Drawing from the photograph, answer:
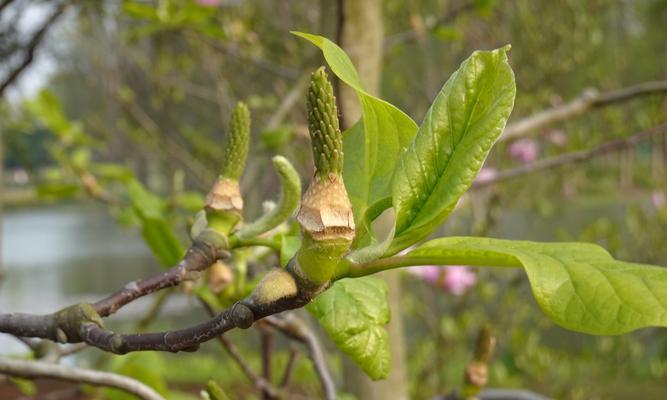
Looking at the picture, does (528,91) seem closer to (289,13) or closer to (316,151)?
(289,13)

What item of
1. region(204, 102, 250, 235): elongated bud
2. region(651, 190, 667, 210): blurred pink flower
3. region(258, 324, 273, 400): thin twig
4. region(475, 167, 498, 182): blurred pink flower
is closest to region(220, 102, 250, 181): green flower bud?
region(204, 102, 250, 235): elongated bud

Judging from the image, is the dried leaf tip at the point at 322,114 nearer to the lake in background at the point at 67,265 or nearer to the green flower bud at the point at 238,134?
the green flower bud at the point at 238,134

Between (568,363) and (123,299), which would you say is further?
(568,363)

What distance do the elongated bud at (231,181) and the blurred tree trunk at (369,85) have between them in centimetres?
67

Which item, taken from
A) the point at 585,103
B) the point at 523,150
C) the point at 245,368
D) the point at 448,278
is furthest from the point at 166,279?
the point at 523,150

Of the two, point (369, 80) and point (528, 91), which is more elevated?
point (528, 91)

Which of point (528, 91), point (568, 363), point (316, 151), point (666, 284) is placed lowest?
point (568, 363)

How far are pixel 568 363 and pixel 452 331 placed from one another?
204 centimetres

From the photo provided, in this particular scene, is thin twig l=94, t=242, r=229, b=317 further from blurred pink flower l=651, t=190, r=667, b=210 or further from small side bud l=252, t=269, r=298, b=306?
blurred pink flower l=651, t=190, r=667, b=210

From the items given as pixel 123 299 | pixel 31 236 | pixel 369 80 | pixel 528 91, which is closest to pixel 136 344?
pixel 123 299

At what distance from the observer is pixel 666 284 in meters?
0.36

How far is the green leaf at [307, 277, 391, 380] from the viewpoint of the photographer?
476 mm

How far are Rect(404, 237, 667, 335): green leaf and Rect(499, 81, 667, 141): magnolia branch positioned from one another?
909mm

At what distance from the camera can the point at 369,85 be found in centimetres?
129
